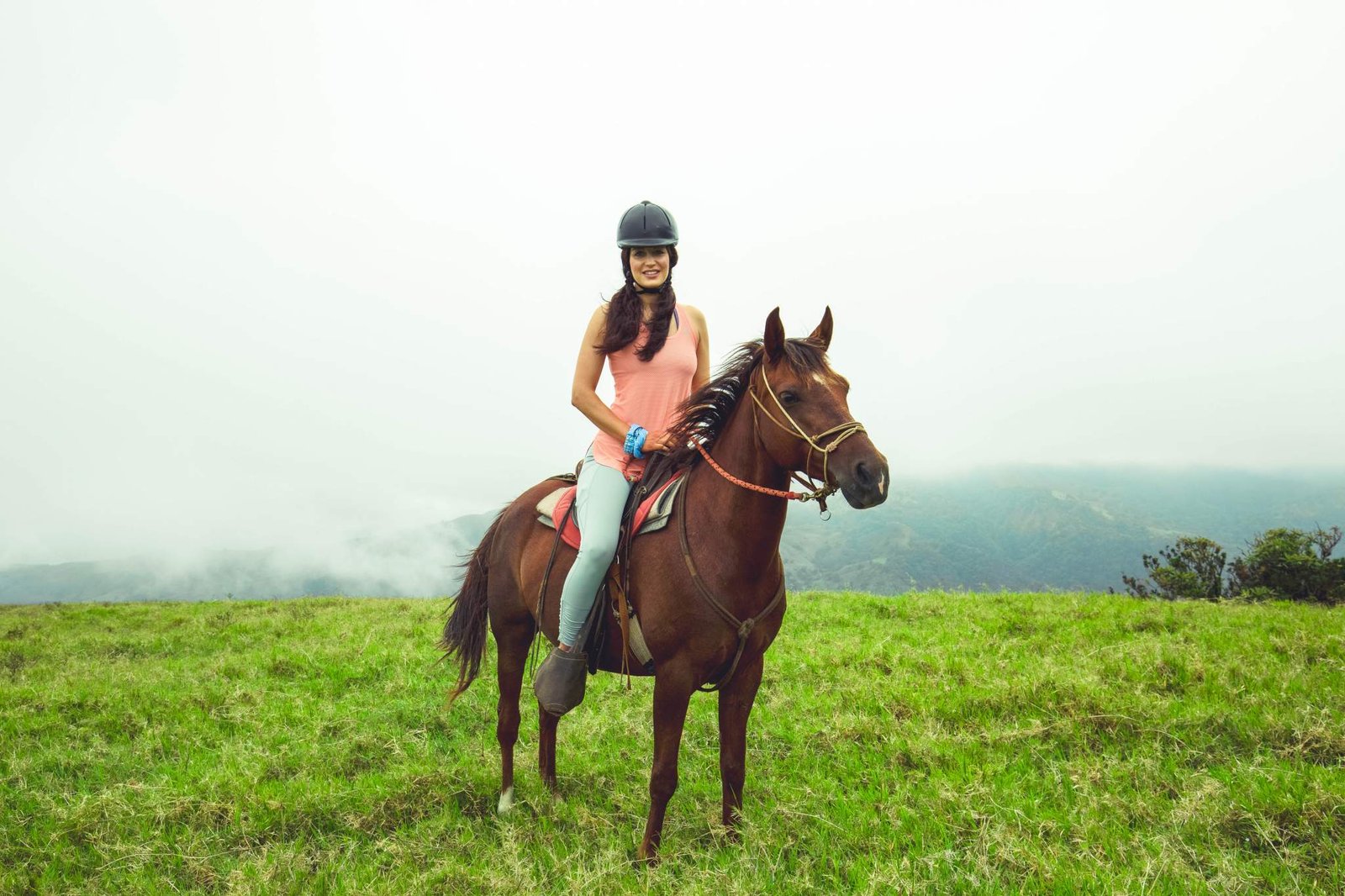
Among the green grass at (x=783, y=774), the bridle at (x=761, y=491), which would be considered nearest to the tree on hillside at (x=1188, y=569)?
the green grass at (x=783, y=774)

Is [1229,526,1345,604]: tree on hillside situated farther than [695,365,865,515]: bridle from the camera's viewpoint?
Yes

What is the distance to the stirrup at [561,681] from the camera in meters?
4.20

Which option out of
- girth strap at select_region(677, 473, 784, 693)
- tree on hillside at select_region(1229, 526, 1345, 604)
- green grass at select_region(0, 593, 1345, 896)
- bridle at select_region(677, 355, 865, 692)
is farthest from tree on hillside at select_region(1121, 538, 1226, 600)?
bridle at select_region(677, 355, 865, 692)

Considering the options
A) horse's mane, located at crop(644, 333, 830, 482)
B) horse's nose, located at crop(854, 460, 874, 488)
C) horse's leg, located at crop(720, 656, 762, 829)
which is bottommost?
horse's leg, located at crop(720, 656, 762, 829)

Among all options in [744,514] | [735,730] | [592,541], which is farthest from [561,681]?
[744,514]

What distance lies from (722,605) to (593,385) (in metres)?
1.72

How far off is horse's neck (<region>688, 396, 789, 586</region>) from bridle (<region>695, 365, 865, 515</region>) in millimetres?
55

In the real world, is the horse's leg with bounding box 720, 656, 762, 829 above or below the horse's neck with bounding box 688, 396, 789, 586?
below

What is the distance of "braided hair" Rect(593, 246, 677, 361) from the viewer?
13.9 ft

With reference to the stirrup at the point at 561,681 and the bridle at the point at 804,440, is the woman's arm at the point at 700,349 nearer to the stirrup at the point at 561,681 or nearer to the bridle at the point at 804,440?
the bridle at the point at 804,440

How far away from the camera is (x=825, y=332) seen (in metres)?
3.99

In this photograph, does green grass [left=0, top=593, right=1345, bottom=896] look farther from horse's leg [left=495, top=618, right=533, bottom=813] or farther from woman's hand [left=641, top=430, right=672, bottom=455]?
woman's hand [left=641, top=430, right=672, bottom=455]

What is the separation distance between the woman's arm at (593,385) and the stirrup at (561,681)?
151cm

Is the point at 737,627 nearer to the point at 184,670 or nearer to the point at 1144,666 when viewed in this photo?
the point at 1144,666
